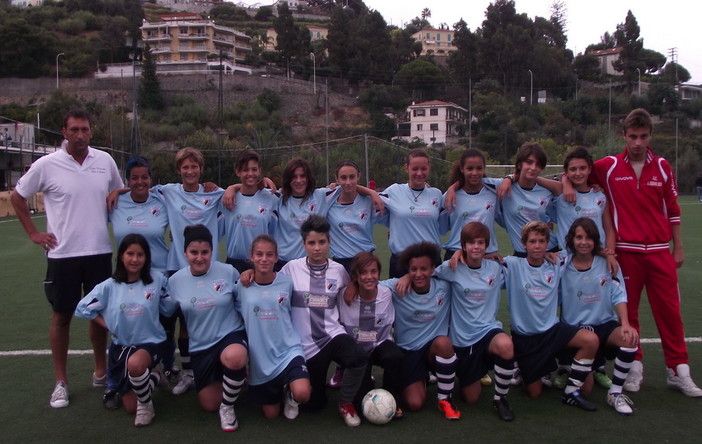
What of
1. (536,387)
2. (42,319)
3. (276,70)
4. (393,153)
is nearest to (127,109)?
(276,70)

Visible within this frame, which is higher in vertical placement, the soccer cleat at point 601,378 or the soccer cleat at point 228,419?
the soccer cleat at point 601,378

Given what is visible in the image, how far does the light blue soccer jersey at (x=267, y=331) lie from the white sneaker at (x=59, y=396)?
1.29 metres

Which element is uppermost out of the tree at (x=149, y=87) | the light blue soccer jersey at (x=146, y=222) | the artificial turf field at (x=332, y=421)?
the tree at (x=149, y=87)

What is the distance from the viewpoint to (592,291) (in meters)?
4.38

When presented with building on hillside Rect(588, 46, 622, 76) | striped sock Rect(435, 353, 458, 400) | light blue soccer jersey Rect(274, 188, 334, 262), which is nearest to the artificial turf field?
striped sock Rect(435, 353, 458, 400)

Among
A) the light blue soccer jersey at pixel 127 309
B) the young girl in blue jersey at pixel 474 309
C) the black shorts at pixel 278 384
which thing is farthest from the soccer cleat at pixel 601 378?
the light blue soccer jersey at pixel 127 309

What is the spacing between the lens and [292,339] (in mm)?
4129

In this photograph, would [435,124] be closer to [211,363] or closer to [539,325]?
[539,325]

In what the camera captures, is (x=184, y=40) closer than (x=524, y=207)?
No

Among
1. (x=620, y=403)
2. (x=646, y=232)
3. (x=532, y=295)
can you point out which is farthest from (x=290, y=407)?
(x=646, y=232)

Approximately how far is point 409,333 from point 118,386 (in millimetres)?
1965

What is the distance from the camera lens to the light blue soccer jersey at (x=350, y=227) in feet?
16.1

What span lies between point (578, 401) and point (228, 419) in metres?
2.25

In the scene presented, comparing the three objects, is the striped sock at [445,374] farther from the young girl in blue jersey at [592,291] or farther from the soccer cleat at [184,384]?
the soccer cleat at [184,384]
